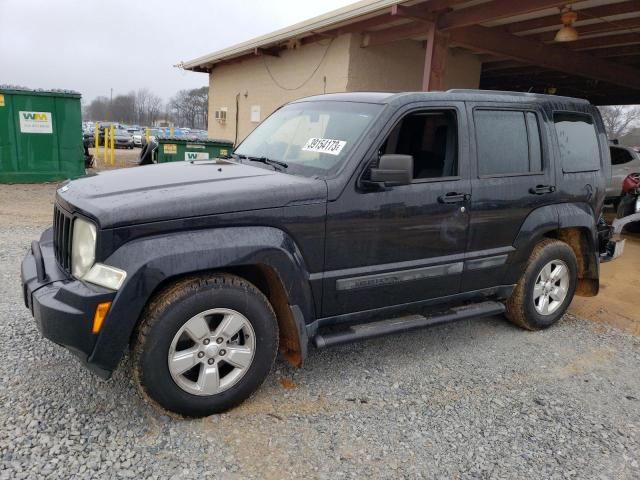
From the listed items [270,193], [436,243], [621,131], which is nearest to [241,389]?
[270,193]

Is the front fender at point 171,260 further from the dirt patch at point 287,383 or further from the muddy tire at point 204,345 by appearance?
the dirt patch at point 287,383

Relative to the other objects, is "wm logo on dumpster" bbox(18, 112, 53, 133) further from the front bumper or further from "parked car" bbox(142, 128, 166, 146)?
the front bumper

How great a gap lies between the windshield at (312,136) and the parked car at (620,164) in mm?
8620

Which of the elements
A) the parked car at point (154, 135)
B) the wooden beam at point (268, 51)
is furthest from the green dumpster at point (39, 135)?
the wooden beam at point (268, 51)

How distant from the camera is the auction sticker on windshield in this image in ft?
11.1

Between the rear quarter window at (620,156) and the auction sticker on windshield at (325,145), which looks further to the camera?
the rear quarter window at (620,156)

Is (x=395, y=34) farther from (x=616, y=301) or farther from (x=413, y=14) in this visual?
(x=616, y=301)

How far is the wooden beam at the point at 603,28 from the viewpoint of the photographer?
8.83m

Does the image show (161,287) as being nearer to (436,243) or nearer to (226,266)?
(226,266)

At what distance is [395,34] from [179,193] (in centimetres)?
807

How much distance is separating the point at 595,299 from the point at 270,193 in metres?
4.45

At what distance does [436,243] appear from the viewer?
3629mm

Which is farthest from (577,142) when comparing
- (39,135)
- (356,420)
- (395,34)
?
(39,135)

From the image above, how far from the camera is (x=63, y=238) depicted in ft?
9.83
